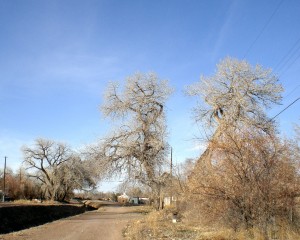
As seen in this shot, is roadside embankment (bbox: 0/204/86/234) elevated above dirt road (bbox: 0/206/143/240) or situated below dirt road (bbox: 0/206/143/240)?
above

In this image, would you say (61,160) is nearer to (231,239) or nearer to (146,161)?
(146,161)

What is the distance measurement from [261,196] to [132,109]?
101ft

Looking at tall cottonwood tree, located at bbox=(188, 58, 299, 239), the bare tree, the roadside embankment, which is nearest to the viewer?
tall cottonwood tree, located at bbox=(188, 58, 299, 239)

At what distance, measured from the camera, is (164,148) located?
141 ft

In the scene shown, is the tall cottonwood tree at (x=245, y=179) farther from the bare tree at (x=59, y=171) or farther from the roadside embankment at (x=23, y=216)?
the bare tree at (x=59, y=171)

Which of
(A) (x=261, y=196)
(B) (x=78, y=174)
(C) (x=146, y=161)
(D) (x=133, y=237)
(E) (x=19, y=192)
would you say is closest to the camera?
(A) (x=261, y=196)

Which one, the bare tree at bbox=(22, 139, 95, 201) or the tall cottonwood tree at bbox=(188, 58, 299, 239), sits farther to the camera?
the bare tree at bbox=(22, 139, 95, 201)

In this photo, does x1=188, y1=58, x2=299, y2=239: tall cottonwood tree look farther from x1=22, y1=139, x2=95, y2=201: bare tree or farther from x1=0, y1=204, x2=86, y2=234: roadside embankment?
x1=22, y1=139, x2=95, y2=201: bare tree

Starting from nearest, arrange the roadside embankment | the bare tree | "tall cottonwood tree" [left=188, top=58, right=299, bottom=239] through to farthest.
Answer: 1. "tall cottonwood tree" [left=188, top=58, right=299, bottom=239]
2. the roadside embankment
3. the bare tree

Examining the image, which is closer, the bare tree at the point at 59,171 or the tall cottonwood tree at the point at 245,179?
the tall cottonwood tree at the point at 245,179

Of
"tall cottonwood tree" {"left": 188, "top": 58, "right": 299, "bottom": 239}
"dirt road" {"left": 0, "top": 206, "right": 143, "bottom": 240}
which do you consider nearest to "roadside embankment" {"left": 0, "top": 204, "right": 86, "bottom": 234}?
"dirt road" {"left": 0, "top": 206, "right": 143, "bottom": 240}

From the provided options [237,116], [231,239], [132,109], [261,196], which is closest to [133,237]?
[231,239]

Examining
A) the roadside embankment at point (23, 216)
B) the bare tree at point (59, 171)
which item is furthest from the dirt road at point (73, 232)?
the bare tree at point (59, 171)

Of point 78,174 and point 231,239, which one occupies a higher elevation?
point 78,174
